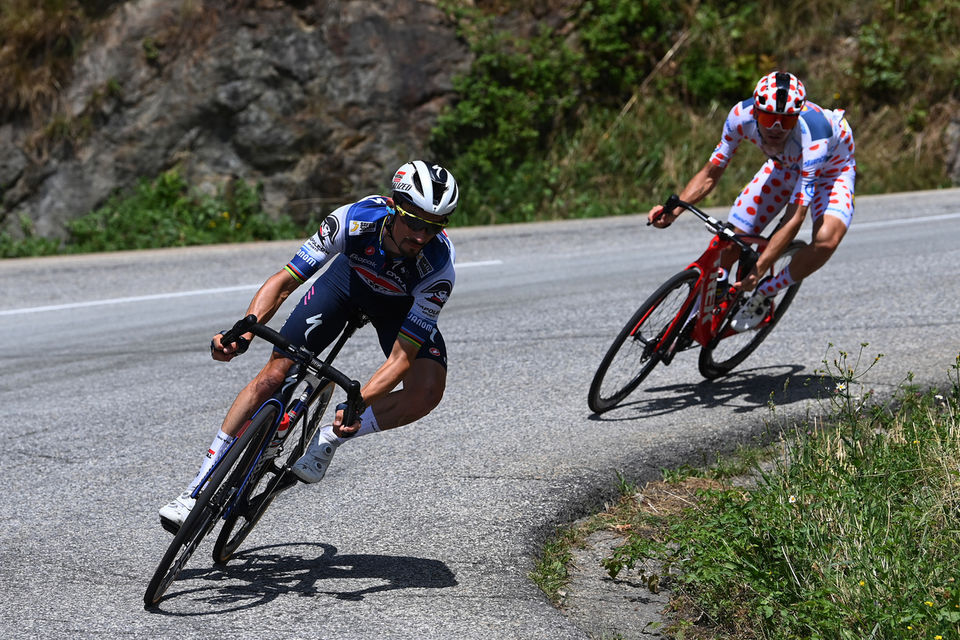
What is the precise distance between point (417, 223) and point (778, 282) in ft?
11.3

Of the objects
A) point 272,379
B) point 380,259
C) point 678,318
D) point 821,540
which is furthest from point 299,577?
point 678,318

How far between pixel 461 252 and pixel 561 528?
24.6 ft

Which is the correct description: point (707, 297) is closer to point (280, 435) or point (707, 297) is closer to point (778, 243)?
point (778, 243)

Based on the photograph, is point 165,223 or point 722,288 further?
point 165,223

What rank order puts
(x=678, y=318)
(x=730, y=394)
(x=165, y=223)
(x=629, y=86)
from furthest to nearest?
(x=629, y=86) → (x=165, y=223) → (x=730, y=394) → (x=678, y=318)

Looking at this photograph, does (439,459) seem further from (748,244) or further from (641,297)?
(641,297)

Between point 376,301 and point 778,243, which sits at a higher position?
point 376,301

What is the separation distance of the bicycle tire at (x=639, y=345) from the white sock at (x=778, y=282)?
59 cm

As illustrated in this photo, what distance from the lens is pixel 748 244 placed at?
7.29m

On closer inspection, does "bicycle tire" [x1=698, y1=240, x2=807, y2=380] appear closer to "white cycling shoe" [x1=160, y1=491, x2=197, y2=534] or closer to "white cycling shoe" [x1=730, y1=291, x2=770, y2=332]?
"white cycling shoe" [x1=730, y1=291, x2=770, y2=332]

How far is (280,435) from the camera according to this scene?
16.1ft

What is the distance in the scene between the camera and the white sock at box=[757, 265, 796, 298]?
750 cm

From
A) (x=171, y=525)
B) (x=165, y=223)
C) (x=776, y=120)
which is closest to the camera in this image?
Answer: (x=171, y=525)

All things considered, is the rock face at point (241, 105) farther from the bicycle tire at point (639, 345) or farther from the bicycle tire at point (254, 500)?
the bicycle tire at point (254, 500)
